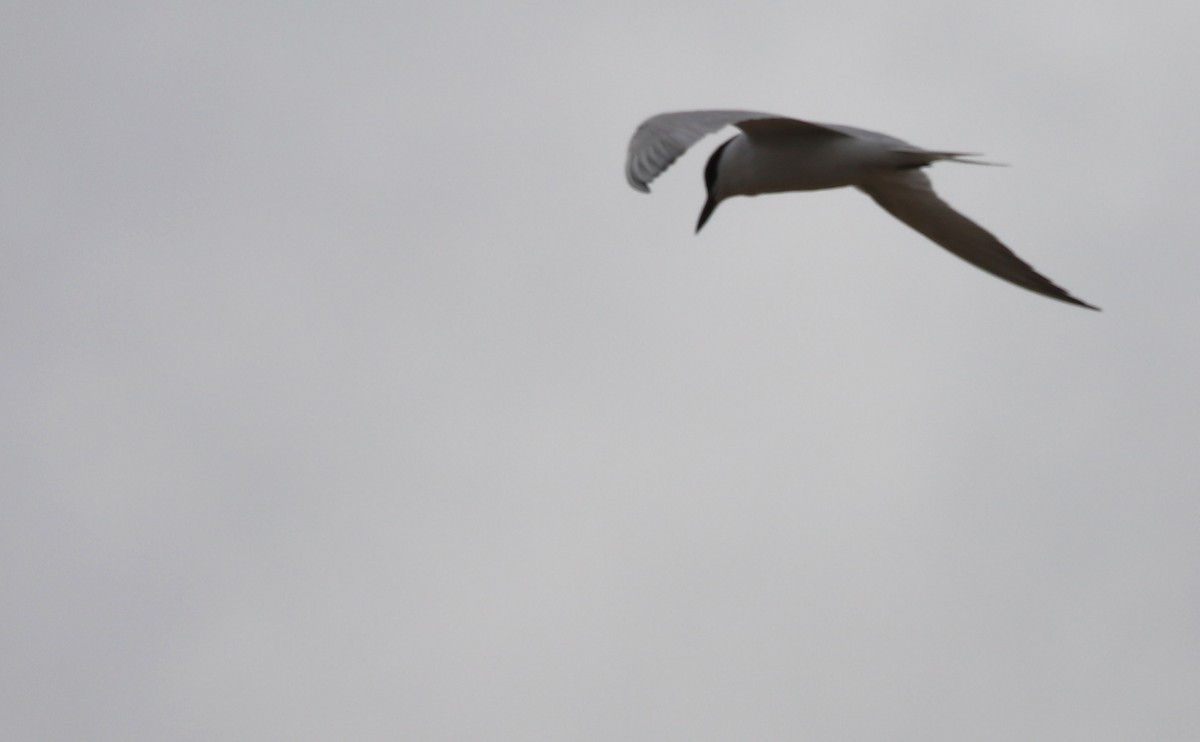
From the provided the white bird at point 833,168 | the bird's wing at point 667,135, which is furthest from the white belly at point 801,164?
the bird's wing at point 667,135

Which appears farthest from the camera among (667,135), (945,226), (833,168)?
(945,226)

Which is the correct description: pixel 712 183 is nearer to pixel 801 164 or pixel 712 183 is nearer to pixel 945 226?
pixel 801 164

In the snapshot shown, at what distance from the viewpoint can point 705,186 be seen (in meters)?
12.3

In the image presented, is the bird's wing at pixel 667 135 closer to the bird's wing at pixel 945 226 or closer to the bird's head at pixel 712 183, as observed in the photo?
the bird's head at pixel 712 183

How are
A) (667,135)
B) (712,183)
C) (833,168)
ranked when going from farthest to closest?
(712,183)
(833,168)
(667,135)

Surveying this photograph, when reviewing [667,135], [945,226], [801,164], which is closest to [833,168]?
[801,164]

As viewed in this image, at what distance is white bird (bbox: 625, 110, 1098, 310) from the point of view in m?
9.94

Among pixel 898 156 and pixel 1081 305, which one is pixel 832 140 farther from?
pixel 1081 305

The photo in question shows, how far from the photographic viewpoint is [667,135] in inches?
376

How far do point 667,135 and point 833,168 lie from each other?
2066 millimetres

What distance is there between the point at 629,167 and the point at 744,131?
7.49 ft

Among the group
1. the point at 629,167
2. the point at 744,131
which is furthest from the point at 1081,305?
the point at 629,167

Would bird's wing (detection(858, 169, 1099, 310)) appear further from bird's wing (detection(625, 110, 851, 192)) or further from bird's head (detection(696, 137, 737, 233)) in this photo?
bird's wing (detection(625, 110, 851, 192))

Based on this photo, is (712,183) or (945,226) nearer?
(712,183)
